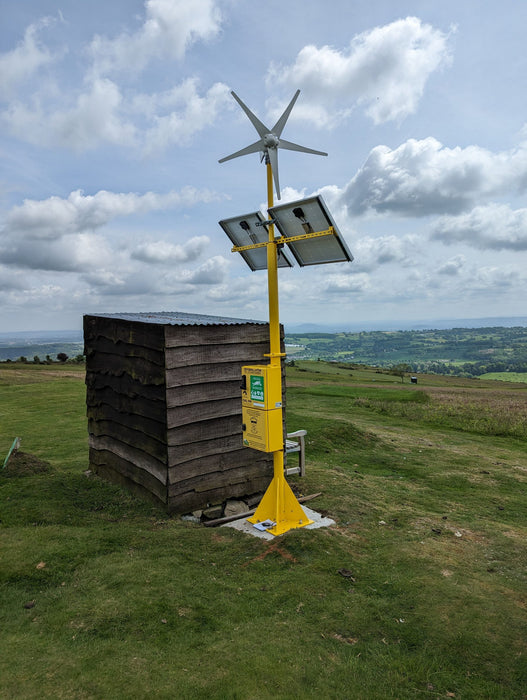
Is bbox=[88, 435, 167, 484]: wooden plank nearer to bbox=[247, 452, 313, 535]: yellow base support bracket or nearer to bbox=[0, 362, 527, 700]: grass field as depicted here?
bbox=[0, 362, 527, 700]: grass field

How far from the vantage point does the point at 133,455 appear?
1014 cm

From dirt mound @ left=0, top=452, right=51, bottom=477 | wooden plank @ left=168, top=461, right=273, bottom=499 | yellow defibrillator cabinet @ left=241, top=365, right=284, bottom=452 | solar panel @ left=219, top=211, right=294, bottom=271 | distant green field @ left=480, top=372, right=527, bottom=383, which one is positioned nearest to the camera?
yellow defibrillator cabinet @ left=241, top=365, right=284, bottom=452

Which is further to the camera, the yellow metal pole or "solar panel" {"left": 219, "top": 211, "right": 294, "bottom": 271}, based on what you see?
"solar panel" {"left": 219, "top": 211, "right": 294, "bottom": 271}

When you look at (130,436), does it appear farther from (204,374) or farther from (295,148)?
(295,148)

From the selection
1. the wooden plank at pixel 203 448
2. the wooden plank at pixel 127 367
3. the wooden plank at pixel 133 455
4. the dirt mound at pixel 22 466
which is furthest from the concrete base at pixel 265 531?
the dirt mound at pixel 22 466

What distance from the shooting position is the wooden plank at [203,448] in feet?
29.1

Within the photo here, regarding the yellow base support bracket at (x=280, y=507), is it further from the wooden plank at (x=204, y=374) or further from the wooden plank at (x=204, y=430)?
the wooden plank at (x=204, y=374)

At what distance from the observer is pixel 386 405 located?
91.2 ft

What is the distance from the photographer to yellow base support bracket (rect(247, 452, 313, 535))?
27.0 ft

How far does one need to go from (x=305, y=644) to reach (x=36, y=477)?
8182 mm

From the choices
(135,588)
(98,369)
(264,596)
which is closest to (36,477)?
(98,369)

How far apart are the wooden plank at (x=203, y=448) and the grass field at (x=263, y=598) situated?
1.25 m

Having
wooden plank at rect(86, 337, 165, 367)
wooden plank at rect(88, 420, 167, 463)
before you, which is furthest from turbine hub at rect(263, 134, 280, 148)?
wooden plank at rect(88, 420, 167, 463)

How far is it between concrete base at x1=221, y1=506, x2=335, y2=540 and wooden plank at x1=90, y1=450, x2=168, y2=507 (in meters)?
1.59
